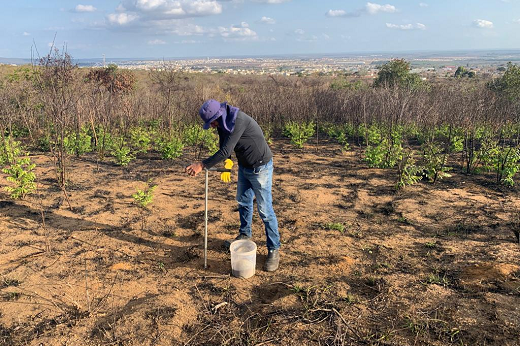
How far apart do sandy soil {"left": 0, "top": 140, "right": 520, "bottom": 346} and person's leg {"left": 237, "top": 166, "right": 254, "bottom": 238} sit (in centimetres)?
31

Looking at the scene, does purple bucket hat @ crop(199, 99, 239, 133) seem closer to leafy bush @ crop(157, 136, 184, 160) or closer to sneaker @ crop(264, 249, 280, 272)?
sneaker @ crop(264, 249, 280, 272)

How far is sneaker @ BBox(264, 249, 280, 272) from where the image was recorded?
3.15 metres

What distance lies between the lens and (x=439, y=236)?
12.5 ft

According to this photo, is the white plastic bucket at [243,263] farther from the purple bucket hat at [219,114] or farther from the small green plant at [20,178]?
the small green plant at [20,178]

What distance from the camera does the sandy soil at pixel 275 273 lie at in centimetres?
235

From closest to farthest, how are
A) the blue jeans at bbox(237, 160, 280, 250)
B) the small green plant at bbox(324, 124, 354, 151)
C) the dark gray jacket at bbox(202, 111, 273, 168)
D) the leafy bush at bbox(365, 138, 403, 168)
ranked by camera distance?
the dark gray jacket at bbox(202, 111, 273, 168), the blue jeans at bbox(237, 160, 280, 250), the leafy bush at bbox(365, 138, 403, 168), the small green plant at bbox(324, 124, 354, 151)

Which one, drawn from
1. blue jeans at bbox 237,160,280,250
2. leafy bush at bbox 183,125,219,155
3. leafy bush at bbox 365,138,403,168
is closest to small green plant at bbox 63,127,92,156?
A: leafy bush at bbox 183,125,219,155

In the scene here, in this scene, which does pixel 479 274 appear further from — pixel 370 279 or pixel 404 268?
pixel 370 279

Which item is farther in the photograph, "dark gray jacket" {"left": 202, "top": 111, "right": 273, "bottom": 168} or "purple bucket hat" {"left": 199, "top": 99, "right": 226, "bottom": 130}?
"dark gray jacket" {"left": 202, "top": 111, "right": 273, "bottom": 168}

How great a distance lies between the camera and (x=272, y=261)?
3.16m

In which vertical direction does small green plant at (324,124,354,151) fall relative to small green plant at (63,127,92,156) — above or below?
above

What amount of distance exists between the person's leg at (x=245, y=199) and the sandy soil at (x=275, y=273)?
31cm

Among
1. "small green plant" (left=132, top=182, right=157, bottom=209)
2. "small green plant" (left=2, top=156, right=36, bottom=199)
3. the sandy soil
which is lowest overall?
the sandy soil

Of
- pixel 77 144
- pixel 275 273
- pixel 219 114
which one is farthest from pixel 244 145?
pixel 77 144
